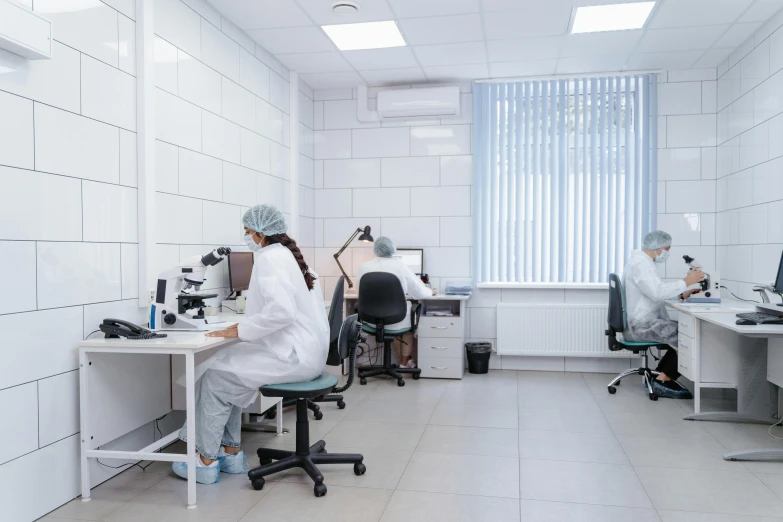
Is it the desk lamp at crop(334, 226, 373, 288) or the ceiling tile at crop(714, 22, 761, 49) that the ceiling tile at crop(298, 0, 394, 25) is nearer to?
the desk lamp at crop(334, 226, 373, 288)

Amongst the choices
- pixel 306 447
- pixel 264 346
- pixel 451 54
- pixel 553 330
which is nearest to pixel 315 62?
pixel 451 54

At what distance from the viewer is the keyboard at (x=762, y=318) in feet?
10.7

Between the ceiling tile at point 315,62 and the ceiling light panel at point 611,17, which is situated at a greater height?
the ceiling light panel at point 611,17

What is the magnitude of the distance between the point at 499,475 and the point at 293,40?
3378mm

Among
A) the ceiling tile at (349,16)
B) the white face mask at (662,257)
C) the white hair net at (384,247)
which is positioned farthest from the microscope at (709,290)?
the ceiling tile at (349,16)

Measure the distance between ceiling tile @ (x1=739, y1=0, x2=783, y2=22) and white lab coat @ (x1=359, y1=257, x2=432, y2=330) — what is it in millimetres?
2983

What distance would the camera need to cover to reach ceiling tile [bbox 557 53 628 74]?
16.0 ft

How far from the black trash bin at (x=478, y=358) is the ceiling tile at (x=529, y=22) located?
260cm

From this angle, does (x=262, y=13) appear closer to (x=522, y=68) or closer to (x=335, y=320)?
(x=335, y=320)

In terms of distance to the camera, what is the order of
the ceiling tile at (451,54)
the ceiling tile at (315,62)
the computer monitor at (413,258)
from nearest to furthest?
1. the ceiling tile at (451,54)
2. the ceiling tile at (315,62)
3. the computer monitor at (413,258)

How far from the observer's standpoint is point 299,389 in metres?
2.70

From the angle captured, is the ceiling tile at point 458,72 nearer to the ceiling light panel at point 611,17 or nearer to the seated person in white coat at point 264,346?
the ceiling light panel at point 611,17

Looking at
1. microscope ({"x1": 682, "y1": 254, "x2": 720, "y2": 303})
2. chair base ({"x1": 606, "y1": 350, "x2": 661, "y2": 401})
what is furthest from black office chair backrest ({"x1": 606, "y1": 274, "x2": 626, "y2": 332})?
microscope ({"x1": 682, "y1": 254, "x2": 720, "y2": 303})

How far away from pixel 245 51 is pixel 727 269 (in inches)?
165
